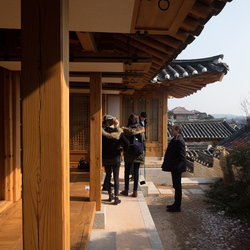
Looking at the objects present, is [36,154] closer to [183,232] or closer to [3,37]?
[3,37]

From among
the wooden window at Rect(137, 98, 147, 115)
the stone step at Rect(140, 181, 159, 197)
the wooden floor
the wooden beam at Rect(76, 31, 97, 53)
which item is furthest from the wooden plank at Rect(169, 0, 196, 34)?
the wooden window at Rect(137, 98, 147, 115)

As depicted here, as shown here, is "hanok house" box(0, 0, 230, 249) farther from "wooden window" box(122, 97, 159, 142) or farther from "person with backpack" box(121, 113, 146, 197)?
"wooden window" box(122, 97, 159, 142)

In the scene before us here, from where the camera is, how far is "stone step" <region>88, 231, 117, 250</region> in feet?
11.3

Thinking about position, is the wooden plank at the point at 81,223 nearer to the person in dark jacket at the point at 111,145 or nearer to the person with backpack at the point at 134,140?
the person in dark jacket at the point at 111,145

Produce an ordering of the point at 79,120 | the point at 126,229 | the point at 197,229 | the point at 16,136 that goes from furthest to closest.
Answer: the point at 79,120 < the point at 197,229 < the point at 126,229 < the point at 16,136

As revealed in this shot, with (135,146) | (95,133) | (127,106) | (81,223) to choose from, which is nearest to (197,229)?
(135,146)

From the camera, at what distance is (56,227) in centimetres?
135

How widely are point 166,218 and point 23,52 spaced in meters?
5.45

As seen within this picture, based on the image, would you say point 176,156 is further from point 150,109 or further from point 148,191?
point 150,109

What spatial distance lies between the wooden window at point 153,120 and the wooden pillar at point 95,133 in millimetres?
6326

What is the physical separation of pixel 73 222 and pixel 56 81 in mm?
2638

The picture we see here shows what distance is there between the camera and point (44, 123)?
4.39 feet

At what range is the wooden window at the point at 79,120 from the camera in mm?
7934

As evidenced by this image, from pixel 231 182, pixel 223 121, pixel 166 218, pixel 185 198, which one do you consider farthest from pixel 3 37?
pixel 223 121
